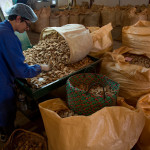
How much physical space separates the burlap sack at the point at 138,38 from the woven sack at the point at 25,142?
6.20 feet

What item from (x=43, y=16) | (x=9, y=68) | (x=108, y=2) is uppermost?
(x=108, y=2)

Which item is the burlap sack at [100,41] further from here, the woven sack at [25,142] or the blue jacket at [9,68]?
the woven sack at [25,142]

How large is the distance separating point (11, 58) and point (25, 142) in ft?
2.74

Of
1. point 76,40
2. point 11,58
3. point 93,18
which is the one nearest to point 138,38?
point 76,40

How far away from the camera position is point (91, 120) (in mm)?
954

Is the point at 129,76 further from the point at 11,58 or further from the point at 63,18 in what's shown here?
the point at 63,18

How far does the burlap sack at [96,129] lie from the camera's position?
938mm

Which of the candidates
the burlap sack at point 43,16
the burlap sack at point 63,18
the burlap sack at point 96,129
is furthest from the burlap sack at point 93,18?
the burlap sack at point 96,129

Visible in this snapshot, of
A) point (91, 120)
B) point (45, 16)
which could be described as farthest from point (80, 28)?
point (45, 16)

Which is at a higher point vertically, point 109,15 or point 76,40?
point 109,15

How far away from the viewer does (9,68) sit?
131 centimetres

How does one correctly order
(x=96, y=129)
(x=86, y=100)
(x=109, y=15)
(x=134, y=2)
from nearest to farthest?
(x=96, y=129) → (x=86, y=100) → (x=109, y=15) → (x=134, y=2)

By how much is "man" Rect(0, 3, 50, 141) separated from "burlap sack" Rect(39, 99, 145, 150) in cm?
47

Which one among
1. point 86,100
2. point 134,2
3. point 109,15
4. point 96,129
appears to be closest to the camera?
point 96,129
